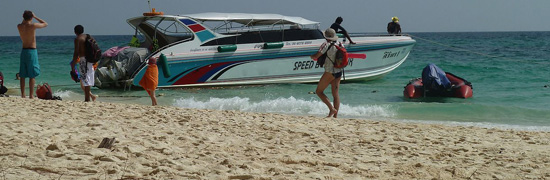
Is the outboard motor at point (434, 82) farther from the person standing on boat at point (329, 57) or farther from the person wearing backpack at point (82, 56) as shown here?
the person wearing backpack at point (82, 56)

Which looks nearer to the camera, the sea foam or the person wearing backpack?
the person wearing backpack

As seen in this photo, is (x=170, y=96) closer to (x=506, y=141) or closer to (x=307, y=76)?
(x=307, y=76)

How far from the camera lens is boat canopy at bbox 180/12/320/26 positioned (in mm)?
14317

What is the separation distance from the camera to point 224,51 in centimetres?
1411

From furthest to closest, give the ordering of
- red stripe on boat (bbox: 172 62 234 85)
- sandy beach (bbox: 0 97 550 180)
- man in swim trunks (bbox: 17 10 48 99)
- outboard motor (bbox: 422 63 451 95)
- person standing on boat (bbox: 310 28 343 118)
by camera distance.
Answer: red stripe on boat (bbox: 172 62 234 85) < outboard motor (bbox: 422 63 451 95) < man in swim trunks (bbox: 17 10 48 99) < person standing on boat (bbox: 310 28 343 118) < sandy beach (bbox: 0 97 550 180)

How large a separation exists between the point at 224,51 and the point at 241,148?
8348mm

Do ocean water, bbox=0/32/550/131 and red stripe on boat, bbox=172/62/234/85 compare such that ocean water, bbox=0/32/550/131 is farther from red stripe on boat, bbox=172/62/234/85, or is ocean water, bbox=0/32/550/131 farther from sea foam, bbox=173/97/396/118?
red stripe on boat, bbox=172/62/234/85

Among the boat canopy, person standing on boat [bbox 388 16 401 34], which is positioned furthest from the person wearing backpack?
person standing on boat [bbox 388 16 401 34]

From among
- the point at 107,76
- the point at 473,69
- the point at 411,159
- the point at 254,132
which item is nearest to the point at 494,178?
the point at 411,159

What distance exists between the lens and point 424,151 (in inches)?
243

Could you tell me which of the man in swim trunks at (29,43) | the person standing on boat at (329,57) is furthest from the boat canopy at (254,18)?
the person standing on boat at (329,57)

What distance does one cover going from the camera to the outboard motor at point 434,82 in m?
13.5

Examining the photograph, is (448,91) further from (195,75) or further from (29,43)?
(29,43)

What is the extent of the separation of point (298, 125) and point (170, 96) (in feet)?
21.0
